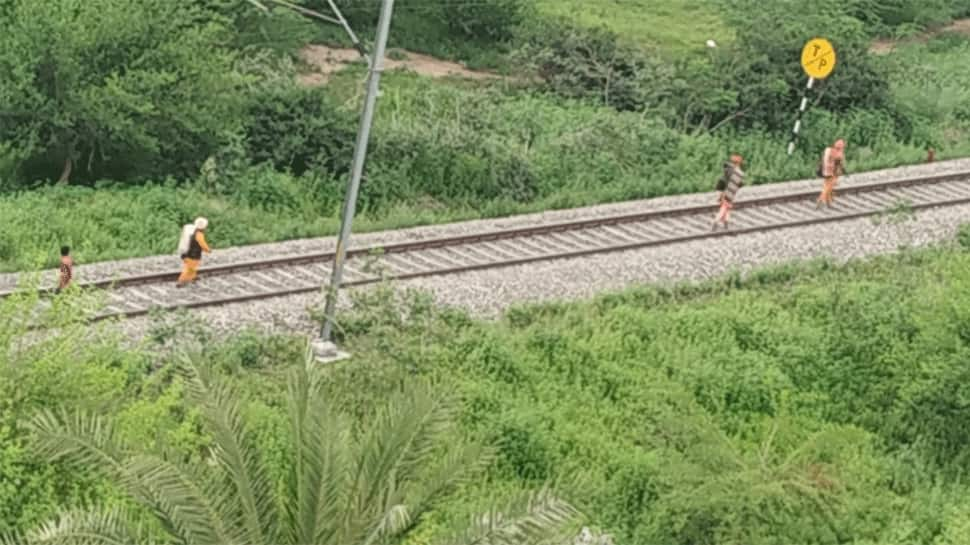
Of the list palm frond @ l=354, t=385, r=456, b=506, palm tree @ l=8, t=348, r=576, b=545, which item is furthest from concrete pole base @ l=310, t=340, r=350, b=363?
palm frond @ l=354, t=385, r=456, b=506

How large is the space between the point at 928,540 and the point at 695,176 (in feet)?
44.8

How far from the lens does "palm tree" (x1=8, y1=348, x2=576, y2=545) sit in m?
11.7

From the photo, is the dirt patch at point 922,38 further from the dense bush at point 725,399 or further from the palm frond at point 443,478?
the palm frond at point 443,478

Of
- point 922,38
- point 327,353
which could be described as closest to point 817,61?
point 922,38

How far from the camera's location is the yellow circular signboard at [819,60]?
113 ft

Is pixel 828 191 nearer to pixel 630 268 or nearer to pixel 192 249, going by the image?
pixel 630 268

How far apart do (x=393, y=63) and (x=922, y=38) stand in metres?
17.6

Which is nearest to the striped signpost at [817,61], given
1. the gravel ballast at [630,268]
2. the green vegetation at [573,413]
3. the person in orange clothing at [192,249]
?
the gravel ballast at [630,268]

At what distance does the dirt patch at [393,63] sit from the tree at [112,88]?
9714 millimetres

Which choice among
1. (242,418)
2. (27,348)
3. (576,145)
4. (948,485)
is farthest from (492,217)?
(242,418)

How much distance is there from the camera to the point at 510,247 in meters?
25.4

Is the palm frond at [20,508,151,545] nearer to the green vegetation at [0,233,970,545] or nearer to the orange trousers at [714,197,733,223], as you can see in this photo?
the green vegetation at [0,233,970,545]

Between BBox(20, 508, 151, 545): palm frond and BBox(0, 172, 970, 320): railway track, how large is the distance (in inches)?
323

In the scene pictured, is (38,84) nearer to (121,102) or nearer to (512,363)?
(121,102)
